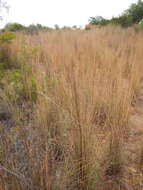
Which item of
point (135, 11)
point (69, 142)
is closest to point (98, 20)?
point (135, 11)

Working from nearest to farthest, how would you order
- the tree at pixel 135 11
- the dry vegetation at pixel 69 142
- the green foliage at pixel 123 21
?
the dry vegetation at pixel 69 142 < the green foliage at pixel 123 21 < the tree at pixel 135 11

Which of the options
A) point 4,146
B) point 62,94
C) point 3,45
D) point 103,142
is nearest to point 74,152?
point 103,142

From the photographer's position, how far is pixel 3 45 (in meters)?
3.14

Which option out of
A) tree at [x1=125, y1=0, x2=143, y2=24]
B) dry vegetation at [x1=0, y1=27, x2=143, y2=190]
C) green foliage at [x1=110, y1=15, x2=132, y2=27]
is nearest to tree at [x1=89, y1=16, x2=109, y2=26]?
green foliage at [x1=110, y1=15, x2=132, y2=27]

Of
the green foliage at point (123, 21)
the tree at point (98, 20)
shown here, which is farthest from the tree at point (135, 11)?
the tree at point (98, 20)

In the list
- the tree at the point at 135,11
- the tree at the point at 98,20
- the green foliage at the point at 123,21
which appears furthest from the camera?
the tree at the point at 98,20

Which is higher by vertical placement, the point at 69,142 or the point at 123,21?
the point at 123,21

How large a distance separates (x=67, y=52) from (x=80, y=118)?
2.11m

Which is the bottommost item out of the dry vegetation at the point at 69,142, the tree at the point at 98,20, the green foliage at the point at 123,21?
the dry vegetation at the point at 69,142

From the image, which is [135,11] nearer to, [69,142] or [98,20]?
[98,20]

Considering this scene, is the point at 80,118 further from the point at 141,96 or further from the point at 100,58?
the point at 100,58

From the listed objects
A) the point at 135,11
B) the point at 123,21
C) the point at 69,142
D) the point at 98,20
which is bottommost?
the point at 69,142

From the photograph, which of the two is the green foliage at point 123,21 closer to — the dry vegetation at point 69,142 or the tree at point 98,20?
the tree at point 98,20

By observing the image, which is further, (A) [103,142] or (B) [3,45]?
(B) [3,45]
